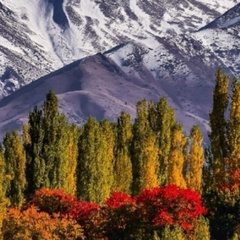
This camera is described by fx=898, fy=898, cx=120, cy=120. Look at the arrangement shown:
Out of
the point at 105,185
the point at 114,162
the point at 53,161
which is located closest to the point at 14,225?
the point at 53,161

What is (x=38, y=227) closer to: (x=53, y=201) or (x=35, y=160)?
(x=53, y=201)

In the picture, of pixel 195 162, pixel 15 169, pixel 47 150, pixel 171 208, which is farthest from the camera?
pixel 195 162

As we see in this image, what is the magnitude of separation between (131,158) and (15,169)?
52.5ft

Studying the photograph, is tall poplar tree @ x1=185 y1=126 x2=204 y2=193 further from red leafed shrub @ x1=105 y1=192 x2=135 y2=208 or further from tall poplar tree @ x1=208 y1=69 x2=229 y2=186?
red leafed shrub @ x1=105 y1=192 x2=135 y2=208

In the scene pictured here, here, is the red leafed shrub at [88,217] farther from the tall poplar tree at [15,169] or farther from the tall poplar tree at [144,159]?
the tall poplar tree at [144,159]

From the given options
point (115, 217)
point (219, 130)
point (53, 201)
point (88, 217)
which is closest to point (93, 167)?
point (53, 201)

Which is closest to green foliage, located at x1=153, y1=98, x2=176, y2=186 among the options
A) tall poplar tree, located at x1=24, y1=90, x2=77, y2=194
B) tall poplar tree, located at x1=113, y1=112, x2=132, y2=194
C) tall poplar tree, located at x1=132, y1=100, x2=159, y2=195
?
tall poplar tree, located at x1=132, y1=100, x2=159, y2=195

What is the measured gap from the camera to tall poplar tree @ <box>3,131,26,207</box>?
115m

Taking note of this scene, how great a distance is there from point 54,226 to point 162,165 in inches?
1450

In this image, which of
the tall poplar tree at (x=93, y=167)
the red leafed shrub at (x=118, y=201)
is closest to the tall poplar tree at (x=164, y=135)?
the tall poplar tree at (x=93, y=167)

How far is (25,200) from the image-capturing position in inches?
4326

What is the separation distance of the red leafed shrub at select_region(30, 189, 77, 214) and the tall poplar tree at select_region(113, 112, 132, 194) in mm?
28766

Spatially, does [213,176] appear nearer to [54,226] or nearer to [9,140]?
[54,226]

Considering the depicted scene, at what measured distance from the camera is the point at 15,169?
12294 cm
